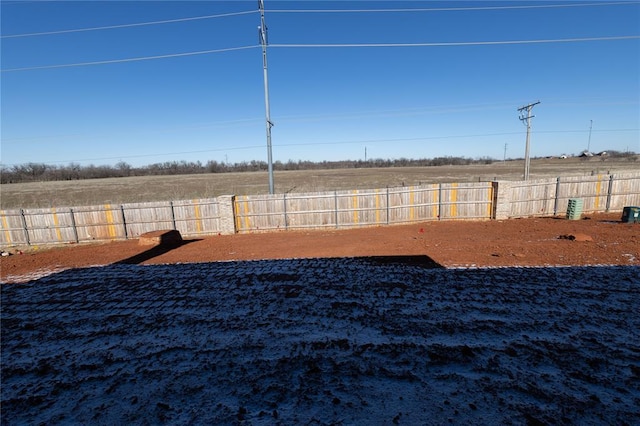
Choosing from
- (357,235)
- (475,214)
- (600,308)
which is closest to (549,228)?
(475,214)

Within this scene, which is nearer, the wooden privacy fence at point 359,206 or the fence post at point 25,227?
the fence post at point 25,227

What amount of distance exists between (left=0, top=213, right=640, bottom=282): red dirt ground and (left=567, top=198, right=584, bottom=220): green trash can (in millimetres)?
414

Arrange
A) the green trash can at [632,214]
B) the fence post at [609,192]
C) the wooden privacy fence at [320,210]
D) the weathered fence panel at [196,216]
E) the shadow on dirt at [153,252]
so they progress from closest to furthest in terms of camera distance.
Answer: the shadow on dirt at [153,252] < the green trash can at [632,214] < the wooden privacy fence at [320,210] < the weathered fence panel at [196,216] < the fence post at [609,192]

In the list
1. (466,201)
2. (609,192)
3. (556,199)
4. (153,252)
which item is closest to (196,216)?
(153,252)

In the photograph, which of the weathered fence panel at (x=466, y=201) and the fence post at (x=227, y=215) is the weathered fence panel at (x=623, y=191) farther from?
the fence post at (x=227, y=215)

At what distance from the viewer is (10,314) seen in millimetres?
4488

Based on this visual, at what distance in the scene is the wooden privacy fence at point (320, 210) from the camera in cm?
1402

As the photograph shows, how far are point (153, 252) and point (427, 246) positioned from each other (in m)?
9.84

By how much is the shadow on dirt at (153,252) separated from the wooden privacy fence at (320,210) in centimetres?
191

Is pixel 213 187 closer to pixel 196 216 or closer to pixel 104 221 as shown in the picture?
pixel 104 221

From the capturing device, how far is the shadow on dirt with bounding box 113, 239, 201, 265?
390 inches

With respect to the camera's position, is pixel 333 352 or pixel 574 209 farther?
pixel 574 209

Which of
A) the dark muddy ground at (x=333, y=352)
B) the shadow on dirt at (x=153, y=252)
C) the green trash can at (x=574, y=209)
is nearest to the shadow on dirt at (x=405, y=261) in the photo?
the dark muddy ground at (x=333, y=352)

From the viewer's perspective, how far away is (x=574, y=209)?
13.4 m
